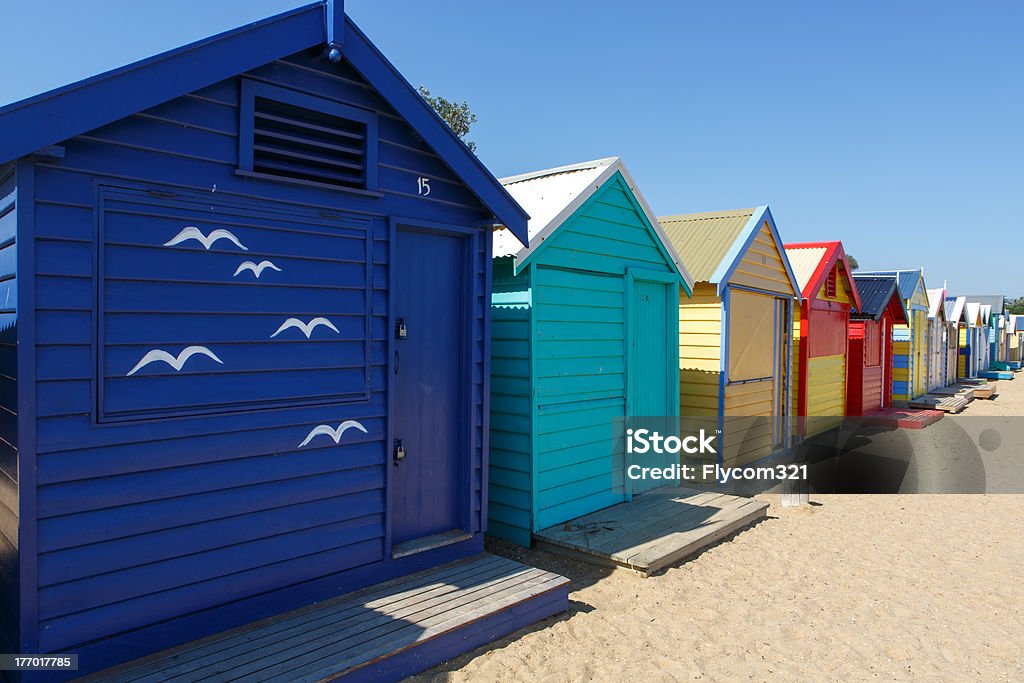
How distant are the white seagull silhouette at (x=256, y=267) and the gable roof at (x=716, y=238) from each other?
6613 mm

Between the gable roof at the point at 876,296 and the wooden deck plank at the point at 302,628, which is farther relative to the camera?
the gable roof at the point at 876,296

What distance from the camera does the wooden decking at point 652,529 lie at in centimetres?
587

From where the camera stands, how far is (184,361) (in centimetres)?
374

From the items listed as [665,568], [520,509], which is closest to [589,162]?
[520,509]

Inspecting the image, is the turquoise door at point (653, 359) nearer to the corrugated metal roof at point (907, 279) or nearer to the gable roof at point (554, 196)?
the gable roof at point (554, 196)

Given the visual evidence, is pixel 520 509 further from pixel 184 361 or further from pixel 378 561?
pixel 184 361

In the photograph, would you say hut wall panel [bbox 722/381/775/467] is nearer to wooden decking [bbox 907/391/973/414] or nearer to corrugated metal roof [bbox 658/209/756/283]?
corrugated metal roof [bbox 658/209/756/283]

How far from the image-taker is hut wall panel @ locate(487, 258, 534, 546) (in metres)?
6.14

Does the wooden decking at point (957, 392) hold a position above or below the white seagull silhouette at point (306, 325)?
below

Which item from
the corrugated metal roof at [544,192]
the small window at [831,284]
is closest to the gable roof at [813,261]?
the small window at [831,284]

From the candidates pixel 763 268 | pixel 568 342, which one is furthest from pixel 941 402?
pixel 568 342

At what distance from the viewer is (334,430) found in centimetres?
445

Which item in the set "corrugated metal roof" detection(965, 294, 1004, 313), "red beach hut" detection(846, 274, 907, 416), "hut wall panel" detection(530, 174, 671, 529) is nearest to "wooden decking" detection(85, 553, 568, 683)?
"hut wall panel" detection(530, 174, 671, 529)

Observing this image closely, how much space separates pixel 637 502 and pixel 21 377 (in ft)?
19.8
